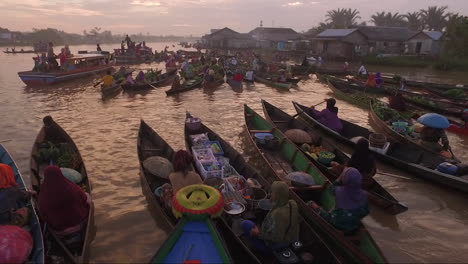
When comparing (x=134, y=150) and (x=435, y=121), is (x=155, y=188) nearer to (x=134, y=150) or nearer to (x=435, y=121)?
(x=134, y=150)

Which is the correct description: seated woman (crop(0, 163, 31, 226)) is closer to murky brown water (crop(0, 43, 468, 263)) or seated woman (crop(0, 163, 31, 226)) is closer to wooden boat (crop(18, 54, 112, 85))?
murky brown water (crop(0, 43, 468, 263))

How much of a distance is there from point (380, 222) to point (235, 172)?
12.7 ft

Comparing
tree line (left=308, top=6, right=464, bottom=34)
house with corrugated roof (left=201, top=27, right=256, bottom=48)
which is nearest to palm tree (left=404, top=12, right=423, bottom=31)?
tree line (left=308, top=6, right=464, bottom=34)

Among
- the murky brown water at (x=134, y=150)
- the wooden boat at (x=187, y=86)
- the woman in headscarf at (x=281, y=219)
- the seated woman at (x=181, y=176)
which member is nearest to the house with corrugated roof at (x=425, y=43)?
the murky brown water at (x=134, y=150)

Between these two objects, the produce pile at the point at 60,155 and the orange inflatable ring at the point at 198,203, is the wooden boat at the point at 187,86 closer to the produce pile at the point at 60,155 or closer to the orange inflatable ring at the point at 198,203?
the produce pile at the point at 60,155

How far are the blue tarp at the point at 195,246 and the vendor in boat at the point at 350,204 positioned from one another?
8.28 ft

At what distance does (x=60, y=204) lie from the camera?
553 cm

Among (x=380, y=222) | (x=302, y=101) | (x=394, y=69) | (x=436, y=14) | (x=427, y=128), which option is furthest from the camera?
(x=436, y=14)

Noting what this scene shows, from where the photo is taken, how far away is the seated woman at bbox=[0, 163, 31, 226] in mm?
5527

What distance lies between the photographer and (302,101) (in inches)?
789

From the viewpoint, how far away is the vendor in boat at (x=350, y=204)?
5488mm

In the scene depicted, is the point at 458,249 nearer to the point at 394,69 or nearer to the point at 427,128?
the point at 427,128

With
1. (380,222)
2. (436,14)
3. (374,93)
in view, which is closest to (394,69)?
(374,93)

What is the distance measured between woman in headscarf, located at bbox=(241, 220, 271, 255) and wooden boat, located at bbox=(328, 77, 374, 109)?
43.7 feet
